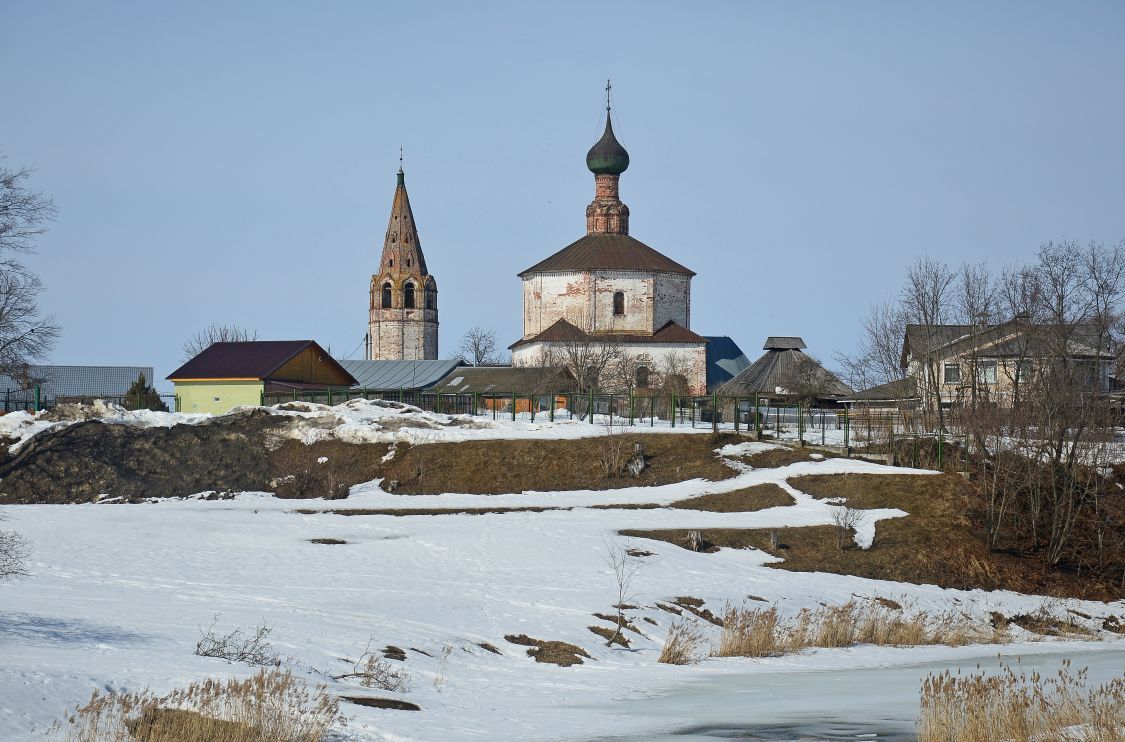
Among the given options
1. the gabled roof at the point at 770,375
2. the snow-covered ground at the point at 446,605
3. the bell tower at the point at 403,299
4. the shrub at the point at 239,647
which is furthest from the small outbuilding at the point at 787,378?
Result: the shrub at the point at 239,647

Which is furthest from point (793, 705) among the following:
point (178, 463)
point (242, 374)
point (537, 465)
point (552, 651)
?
point (242, 374)

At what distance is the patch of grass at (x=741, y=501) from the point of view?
110ft

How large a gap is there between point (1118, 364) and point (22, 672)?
114 ft

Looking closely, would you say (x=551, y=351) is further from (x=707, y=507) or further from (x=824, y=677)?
(x=824, y=677)

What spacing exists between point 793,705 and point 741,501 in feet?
61.7

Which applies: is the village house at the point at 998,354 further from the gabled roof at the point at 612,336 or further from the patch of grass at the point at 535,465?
the gabled roof at the point at 612,336

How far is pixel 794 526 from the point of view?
30578 mm

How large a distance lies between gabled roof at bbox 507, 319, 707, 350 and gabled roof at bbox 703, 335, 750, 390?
22.1ft

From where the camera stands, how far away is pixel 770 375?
70.9 metres

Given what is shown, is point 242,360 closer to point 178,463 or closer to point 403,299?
point 178,463

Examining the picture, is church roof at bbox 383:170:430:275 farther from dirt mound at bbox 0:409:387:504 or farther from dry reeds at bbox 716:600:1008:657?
dry reeds at bbox 716:600:1008:657

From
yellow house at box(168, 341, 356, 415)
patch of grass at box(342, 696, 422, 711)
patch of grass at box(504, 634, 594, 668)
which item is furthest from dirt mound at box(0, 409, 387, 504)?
patch of grass at box(342, 696, 422, 711)

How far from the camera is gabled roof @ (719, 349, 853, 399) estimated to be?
68000mm

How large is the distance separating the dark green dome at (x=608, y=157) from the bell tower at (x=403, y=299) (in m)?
24.8
